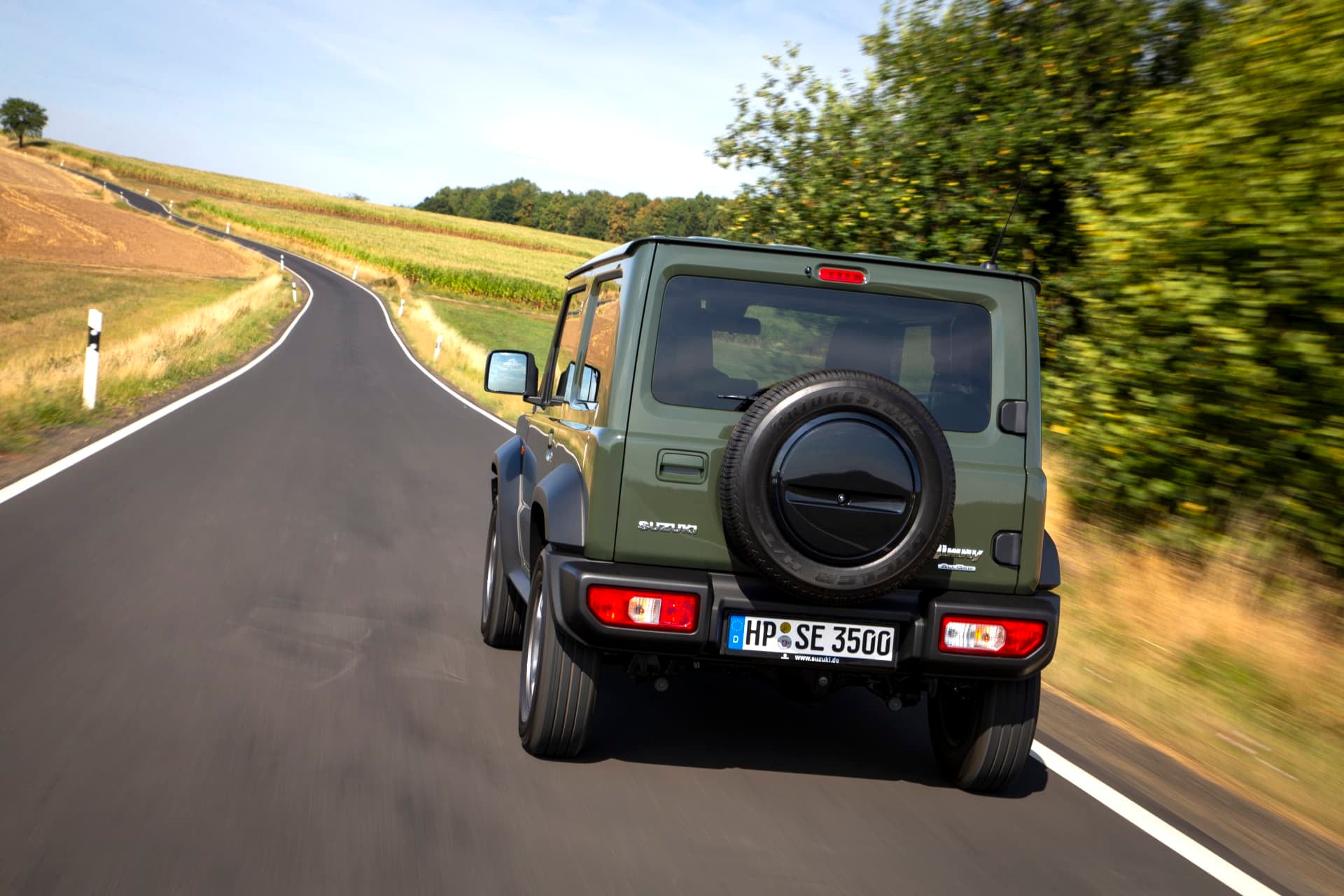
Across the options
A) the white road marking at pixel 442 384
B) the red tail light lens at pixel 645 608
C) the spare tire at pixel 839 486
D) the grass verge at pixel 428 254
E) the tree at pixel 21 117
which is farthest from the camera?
the tree at pixel 21 117

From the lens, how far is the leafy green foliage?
6.85 m

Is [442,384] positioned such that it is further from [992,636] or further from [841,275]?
[992,636]

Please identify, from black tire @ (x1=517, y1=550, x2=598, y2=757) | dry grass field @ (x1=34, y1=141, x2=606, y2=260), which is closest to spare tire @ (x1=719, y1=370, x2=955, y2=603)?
black tire @ (x1=517, y1=550, x2=598, y2=757)

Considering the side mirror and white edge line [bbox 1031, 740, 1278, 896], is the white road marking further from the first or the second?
white edge line [bbox 1031, 740, 1278, 896]

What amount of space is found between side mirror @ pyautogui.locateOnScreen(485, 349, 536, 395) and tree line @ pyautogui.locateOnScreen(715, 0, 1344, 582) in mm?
3427

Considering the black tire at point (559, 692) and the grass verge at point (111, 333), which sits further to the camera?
the grass verge at point (111, 333)

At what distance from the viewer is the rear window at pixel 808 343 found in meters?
4.06

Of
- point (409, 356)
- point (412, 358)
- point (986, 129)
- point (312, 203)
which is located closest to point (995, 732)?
point (986, 129)

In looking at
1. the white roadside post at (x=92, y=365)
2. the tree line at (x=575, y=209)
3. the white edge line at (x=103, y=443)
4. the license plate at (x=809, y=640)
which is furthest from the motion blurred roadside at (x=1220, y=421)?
the tree line at (x=575, y=209)

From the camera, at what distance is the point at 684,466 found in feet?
12.8

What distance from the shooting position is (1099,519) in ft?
28.9

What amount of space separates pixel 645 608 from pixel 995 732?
146 centimetres

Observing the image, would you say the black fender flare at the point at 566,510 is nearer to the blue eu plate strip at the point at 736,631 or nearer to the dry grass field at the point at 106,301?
the blue eu plate strip at the point at 736,631

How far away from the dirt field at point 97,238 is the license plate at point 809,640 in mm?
54998
